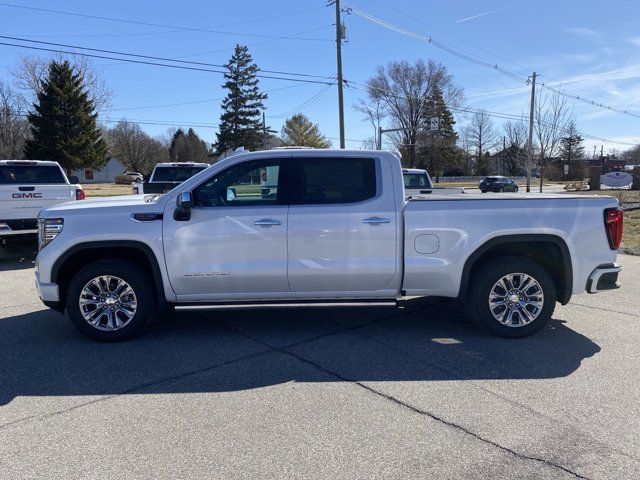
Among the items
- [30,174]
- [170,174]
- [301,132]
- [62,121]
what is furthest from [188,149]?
[30,174]

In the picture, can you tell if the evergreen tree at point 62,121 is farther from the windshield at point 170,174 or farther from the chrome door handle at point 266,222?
the chrome door handle at point 266,222

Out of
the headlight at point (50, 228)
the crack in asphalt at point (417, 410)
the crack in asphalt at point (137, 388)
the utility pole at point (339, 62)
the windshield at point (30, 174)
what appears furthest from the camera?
the utility pole at point (339, 62)

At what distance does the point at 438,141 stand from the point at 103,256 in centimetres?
7199

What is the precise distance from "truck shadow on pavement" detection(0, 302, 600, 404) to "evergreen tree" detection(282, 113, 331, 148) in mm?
67352

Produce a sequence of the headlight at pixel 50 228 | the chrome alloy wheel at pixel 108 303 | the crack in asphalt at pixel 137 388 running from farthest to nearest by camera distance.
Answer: the chrome alloy wheel at pixel 108 303 < the headlight at pixel 50 228 < the crack in asphalt at pixel 137 388

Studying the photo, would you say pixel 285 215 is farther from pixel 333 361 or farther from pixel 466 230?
pixel 466 230

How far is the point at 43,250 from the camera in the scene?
16.6 feet

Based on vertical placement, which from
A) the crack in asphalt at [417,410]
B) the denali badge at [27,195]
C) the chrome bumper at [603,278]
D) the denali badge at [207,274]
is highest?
the denali badge at [27,195]

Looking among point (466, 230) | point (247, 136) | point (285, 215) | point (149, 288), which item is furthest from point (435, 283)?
point (247, 136)

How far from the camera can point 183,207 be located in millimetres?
4945

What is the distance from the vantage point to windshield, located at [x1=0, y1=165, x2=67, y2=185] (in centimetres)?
1007

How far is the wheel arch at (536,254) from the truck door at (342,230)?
81 cm

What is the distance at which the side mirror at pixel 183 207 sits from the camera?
194 inches

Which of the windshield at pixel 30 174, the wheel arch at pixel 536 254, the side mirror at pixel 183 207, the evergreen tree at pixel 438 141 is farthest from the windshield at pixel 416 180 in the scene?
the evergreen tree at pixel 438 141
